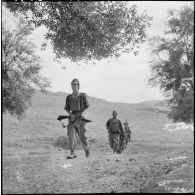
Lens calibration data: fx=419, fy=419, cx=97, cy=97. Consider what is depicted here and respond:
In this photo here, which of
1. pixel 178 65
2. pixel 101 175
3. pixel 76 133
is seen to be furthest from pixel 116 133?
pixel 178 65

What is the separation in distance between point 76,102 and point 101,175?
196 centimetres

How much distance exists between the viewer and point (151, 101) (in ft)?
34.7

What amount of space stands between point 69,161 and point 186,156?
330 cm

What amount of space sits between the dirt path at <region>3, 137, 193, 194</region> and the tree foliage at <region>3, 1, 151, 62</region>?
302cm

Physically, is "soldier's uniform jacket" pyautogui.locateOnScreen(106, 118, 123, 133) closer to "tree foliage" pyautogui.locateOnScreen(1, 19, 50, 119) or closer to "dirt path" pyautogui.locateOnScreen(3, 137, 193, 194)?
"dirt path" pyautogui.locateOnScreen(3, 137, 193, 194)

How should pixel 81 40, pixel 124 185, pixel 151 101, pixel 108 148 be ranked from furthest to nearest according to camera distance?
pixel 108 148 < pixel 81 40 < pixel 151 101 < pixel 124 185

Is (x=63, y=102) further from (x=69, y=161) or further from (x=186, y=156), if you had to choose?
(x=186, y=156)

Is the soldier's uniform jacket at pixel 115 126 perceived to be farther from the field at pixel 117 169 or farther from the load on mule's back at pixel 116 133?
the field at pixel 117 169

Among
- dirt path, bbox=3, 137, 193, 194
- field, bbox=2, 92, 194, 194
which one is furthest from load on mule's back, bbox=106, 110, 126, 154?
dirt path, bbox=3, 137, 193, 194

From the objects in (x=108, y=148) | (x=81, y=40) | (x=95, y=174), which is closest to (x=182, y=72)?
(x=95, y=174)

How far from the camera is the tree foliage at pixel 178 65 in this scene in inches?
322

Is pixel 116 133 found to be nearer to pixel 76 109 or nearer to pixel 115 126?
pixel 115 126

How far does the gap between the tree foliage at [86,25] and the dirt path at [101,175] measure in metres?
3.02

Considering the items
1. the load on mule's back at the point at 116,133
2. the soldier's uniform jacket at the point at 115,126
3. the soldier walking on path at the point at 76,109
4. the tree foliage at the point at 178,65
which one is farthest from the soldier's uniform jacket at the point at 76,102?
the soldier's uniform jacket at the point at 115,126
